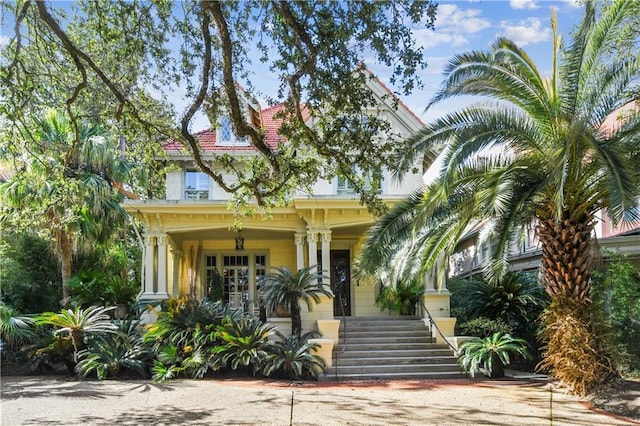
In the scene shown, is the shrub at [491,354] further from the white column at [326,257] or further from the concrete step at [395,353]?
the white column at [326,257]

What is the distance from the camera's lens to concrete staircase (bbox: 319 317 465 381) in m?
13.2

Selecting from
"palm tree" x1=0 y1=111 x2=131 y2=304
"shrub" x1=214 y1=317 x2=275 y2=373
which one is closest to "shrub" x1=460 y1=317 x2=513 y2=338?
"shrub" x1=214 y1=317 x2=275 y2=373

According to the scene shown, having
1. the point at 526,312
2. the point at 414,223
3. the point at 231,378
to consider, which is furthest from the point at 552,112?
the point at 231,378

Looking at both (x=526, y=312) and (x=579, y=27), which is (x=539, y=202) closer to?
(x=579, y=27)

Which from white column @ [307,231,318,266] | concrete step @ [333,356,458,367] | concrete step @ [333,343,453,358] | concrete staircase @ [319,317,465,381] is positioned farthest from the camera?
white column @ [307,231,318,266]

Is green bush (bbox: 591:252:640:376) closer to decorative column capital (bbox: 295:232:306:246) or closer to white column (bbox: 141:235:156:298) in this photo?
decorative column capital (bbox: 295:232:306:246)

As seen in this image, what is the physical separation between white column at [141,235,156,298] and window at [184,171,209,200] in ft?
7.55

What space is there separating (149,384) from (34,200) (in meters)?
7.59

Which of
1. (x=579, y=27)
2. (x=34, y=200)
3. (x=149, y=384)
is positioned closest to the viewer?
(x=579, y=27)

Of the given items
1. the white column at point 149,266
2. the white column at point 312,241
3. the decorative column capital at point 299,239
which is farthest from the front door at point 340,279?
the white column at point 149,266

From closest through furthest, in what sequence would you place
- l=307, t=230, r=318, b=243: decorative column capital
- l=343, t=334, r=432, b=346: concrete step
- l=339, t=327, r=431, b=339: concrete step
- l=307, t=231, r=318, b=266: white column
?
l=343, t=334, r=432, b=346: concrete step < l=339, t=327, r=431, b=339: concrete step < l=307, t=231, r=318, b=266: white column < l=307, t=230, r=318, b=243: decorative column capital

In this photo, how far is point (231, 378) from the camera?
12.8 m

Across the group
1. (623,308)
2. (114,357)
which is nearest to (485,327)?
(623,308)

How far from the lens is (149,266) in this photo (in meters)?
16.5
